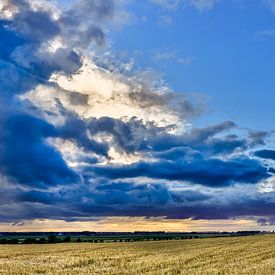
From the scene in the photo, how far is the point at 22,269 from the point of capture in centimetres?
3123

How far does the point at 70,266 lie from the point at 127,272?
22.9 feet

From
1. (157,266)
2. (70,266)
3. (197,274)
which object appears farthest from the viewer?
(70,266)

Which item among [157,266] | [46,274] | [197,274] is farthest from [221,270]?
[46,274]

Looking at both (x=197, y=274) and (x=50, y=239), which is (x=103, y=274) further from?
(x=50, y=239)

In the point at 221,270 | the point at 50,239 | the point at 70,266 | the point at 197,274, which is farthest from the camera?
the point at 50,239

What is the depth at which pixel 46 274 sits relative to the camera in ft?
91.1

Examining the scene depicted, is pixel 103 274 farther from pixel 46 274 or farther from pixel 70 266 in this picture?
pixel 70 266

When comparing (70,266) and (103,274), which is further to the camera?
(70,266)

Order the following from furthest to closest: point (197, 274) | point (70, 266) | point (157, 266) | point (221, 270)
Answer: point (70, 266) → point (157, 266) → point (221, 270) → point (197, 274)

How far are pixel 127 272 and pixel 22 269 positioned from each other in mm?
7976

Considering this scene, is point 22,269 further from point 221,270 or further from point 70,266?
point 221,270

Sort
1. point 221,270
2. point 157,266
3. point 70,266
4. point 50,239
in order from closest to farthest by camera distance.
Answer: point 221,270 < point 157,266 < point 70,266 < point 50,239

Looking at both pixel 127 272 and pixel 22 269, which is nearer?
pixel 127 272

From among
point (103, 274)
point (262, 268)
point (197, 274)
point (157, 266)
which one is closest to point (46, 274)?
point (103, 274)
